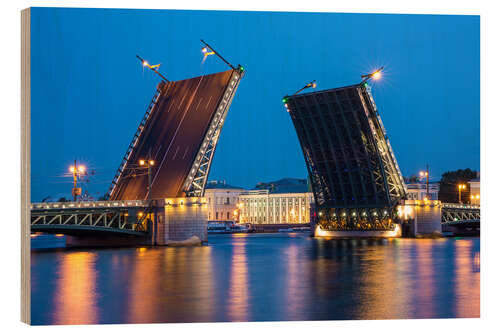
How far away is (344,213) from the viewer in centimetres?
5419

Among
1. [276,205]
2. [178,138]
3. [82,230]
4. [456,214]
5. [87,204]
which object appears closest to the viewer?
[87,204]

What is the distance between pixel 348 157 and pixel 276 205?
6117 cm

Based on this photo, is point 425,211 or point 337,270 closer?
point 337,270

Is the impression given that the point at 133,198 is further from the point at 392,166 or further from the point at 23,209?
the point at 23,209

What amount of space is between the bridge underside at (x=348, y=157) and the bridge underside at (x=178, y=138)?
19.0 ft

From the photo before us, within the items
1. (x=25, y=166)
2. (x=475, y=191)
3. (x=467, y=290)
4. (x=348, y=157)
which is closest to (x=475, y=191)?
(x=475, y=191)

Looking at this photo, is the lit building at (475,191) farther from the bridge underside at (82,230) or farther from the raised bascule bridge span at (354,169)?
the bridge underside at (82,230)

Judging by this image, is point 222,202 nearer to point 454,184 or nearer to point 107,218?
point 454,184

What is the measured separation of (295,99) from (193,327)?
34.2 metres

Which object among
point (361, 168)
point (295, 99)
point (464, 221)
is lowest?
point (464, 221)

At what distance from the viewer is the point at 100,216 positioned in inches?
1656

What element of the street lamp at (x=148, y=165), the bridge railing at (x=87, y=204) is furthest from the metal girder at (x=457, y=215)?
the bridge railing at (x=87, y=204)

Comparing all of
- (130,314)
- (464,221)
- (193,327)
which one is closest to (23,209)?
(130,314)

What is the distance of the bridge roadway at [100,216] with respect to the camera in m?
39.5
